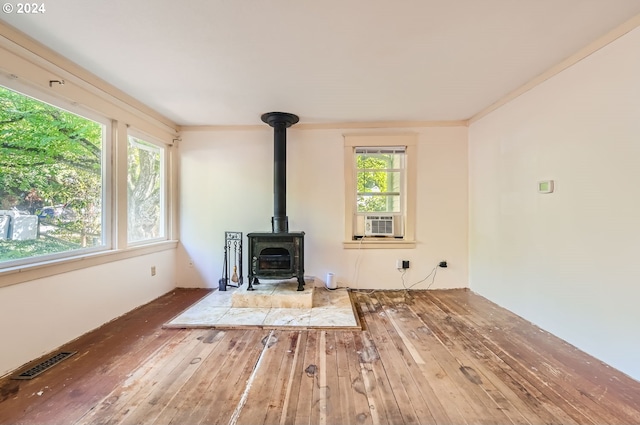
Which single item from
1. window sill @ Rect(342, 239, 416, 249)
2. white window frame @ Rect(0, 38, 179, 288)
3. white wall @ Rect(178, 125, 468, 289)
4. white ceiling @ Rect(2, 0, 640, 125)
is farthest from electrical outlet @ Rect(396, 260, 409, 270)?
white window frame @ Rect(0, 38, 179, 288)

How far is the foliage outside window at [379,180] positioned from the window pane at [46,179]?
3085 mm

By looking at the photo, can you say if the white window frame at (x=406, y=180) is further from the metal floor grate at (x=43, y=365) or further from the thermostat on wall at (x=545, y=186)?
the metal floor grate at (x=43, y=365)

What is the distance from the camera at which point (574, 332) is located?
2229 millimetres

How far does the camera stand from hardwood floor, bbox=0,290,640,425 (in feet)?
4.85

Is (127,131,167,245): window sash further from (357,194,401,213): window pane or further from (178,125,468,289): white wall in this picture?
(357,194,401,213): window pane

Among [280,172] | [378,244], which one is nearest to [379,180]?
[378,244]

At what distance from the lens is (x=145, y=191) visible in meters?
3.41

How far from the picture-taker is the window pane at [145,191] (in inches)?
125

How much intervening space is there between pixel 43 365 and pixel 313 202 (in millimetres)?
2963

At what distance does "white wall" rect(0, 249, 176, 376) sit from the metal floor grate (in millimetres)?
113

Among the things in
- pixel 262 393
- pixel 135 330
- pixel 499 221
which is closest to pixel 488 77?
pixel 499 221

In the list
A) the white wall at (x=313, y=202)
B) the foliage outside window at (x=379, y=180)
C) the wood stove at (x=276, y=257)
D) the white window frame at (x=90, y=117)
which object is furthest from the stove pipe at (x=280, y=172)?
the white window frame at (x=90, y=117)

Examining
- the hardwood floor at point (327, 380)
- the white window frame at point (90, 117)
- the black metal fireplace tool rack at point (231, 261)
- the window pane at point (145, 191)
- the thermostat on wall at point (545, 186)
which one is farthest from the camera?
the black metal fireplace tool rack at point (231, 261)

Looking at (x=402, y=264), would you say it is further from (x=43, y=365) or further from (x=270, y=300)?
(x=43, y=365)
